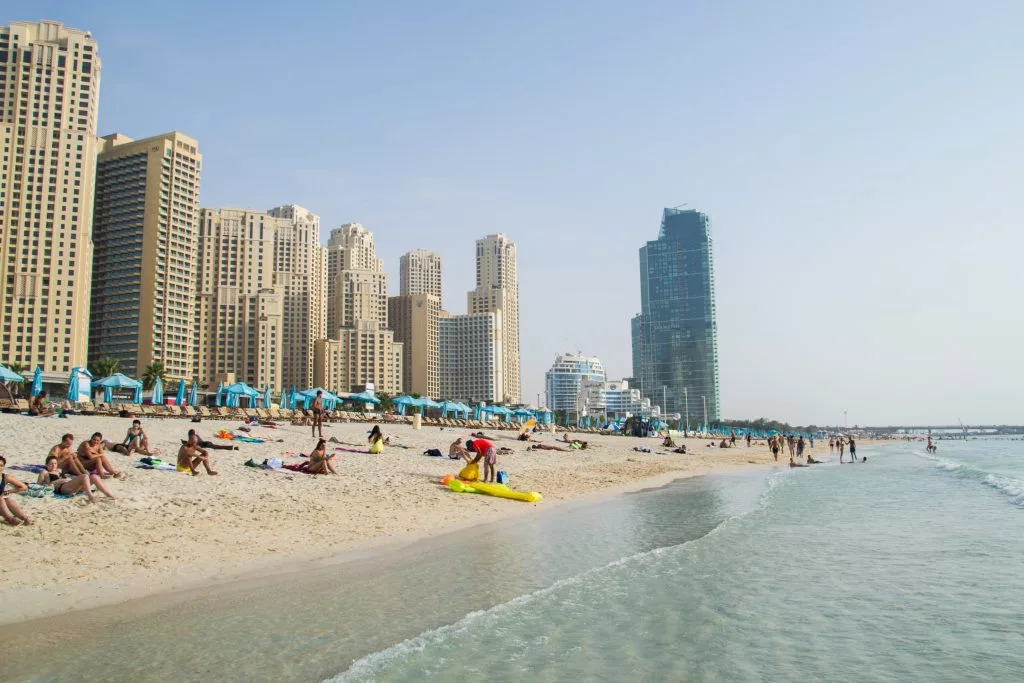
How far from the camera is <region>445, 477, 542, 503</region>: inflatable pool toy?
1952 centimetres

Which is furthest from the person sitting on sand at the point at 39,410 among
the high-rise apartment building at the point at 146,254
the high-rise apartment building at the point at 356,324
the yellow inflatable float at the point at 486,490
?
the high-rise apartment building at the point at 356,324

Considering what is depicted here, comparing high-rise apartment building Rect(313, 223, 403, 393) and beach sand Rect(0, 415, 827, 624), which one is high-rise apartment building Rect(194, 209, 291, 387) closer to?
high-rise apartment building Rect(313, 223, 403, 393)

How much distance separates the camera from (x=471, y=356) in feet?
580

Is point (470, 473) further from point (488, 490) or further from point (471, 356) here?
point (471, 356)

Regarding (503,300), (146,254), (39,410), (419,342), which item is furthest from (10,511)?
(503,300)

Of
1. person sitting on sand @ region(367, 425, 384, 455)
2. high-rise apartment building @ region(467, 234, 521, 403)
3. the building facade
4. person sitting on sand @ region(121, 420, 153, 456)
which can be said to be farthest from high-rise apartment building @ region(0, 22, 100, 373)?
person sitting on sand @ region(121, 420, 153, 456)

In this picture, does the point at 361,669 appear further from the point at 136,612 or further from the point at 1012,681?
the point at 1012,681

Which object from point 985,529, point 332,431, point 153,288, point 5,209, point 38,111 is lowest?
point 985,529

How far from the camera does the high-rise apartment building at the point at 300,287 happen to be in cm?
15488

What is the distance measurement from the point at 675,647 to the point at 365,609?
385cm

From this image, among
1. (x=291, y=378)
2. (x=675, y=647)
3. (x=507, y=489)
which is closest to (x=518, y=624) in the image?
(x=675, y=647)

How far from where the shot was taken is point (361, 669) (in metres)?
6.91

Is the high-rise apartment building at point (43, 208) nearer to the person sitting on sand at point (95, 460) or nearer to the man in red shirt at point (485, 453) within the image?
the man in red shirt at point (485, 453)

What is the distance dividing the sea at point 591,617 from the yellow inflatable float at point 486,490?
335 centimetres
